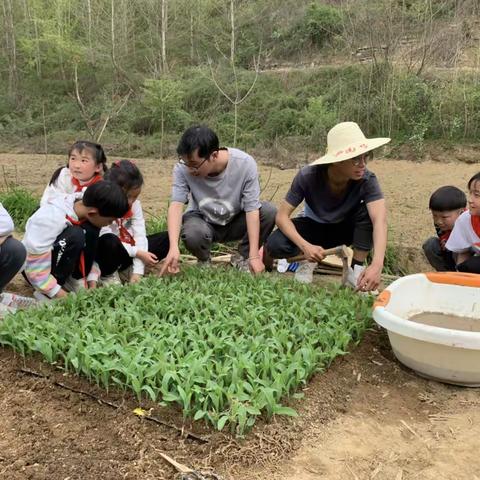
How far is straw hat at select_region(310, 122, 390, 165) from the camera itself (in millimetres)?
3283

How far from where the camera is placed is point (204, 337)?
266cm

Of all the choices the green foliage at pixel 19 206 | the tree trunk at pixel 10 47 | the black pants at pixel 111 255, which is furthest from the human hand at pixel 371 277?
the tree trunk at pixel 10 47

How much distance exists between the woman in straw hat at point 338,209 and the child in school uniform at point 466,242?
0.42 metres

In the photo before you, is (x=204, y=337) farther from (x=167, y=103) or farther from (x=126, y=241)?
(x=167, y=103)

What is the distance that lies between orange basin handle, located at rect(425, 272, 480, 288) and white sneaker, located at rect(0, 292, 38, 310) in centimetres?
216

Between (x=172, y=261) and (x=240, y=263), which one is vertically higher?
(x=172, y=261)

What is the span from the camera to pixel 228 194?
3.98m

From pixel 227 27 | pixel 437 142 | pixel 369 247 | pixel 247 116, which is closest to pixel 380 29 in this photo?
pixel 437 142

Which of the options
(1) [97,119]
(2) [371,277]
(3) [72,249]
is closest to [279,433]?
(2) [371,277]

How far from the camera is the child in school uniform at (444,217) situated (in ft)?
12.0

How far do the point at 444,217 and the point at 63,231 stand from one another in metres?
2.31

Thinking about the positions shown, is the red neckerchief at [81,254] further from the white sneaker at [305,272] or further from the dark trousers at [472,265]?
the dark trousers at [472,265]

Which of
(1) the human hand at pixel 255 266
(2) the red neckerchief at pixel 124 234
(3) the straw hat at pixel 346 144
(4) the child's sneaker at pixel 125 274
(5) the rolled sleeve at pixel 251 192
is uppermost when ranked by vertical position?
(3) the straw hat at pixel 346 144

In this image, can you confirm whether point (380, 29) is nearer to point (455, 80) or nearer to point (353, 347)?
point (455, 80)
